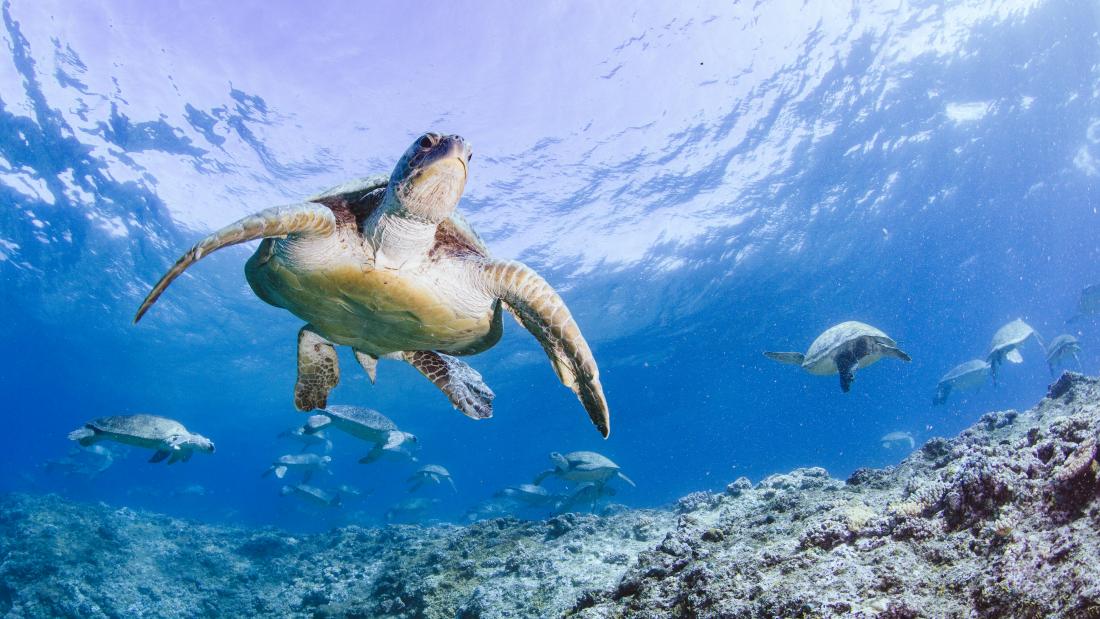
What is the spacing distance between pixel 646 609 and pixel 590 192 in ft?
54.6

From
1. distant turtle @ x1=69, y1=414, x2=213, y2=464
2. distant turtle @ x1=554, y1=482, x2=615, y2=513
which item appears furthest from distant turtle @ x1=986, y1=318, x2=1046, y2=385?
distant turtle @ x1=69, y1=414, x2=213, y2=464

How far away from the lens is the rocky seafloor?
4.69 feet

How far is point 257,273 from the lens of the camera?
4.19 meters

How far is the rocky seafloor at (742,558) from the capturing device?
4.69 ft

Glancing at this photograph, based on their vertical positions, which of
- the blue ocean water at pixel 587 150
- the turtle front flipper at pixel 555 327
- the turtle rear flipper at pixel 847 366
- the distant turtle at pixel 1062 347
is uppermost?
the blue ocean water at pixel 587 150

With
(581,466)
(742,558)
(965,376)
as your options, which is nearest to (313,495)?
(581,466)

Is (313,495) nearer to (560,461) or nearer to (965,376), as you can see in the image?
(560,461)

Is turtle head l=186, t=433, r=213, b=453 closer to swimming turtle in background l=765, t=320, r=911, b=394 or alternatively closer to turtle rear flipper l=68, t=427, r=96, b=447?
turtle rear flipper l=68, t=427, r=96, b=447

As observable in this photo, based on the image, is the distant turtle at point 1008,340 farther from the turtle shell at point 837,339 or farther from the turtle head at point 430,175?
the turtle head at point 430,175

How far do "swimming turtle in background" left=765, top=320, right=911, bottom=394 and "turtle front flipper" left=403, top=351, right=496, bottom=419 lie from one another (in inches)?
174

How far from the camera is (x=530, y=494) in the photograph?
14344mm

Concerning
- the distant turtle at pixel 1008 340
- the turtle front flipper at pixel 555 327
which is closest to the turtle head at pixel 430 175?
the turtle front flipper at pixel 555 327

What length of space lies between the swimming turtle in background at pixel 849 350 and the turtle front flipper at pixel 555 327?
4.65m

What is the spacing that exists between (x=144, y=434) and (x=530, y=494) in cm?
1013
